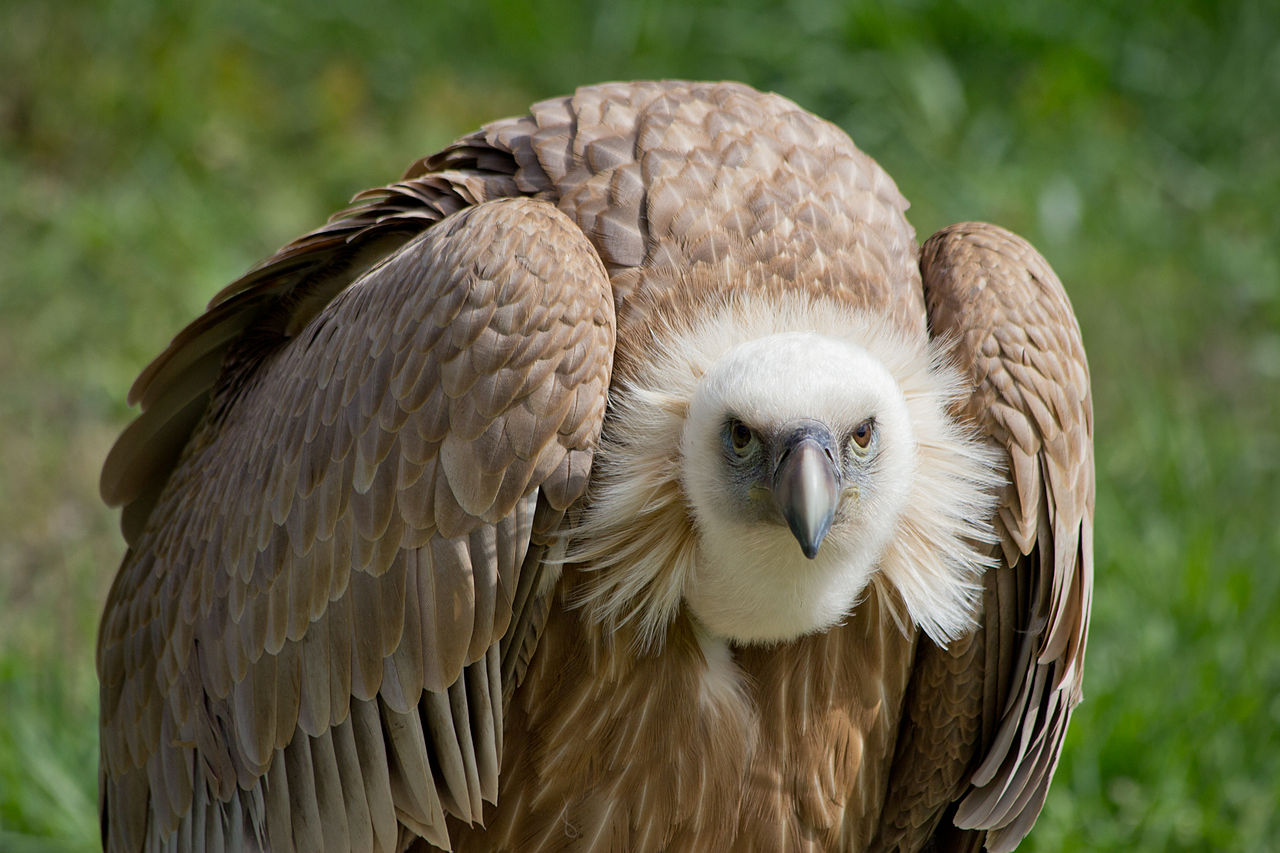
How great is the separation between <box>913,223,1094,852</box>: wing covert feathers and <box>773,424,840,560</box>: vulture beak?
1.63 ft

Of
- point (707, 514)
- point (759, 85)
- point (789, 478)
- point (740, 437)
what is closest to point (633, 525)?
point (707, 514)

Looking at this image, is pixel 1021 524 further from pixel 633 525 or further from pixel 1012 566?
pixel 633 525

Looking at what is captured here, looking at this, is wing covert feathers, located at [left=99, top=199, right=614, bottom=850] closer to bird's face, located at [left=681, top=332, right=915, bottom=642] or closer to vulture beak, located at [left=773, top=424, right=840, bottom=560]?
bird's face, located at [left=681, top=332, right=915, bottom=642]

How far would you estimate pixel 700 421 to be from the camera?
3066 mm

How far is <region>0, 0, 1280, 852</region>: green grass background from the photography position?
564cm

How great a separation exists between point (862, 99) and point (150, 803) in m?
5.04

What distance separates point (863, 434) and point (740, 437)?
26cm

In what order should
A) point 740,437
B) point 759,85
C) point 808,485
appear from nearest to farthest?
1. point 808,485
2. point 740,437
3. point 759,85

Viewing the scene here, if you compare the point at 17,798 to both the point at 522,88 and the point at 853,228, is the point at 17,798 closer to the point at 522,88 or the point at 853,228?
the point at 853,228

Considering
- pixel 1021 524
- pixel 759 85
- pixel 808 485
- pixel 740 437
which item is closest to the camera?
pixel 808 485

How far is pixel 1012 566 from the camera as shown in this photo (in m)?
3.29

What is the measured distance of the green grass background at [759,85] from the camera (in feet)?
18.5

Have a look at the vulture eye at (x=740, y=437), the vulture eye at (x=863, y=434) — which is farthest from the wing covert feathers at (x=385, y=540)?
the vulture eye at (x=863, y=434)

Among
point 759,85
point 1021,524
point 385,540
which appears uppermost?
point 759,85
